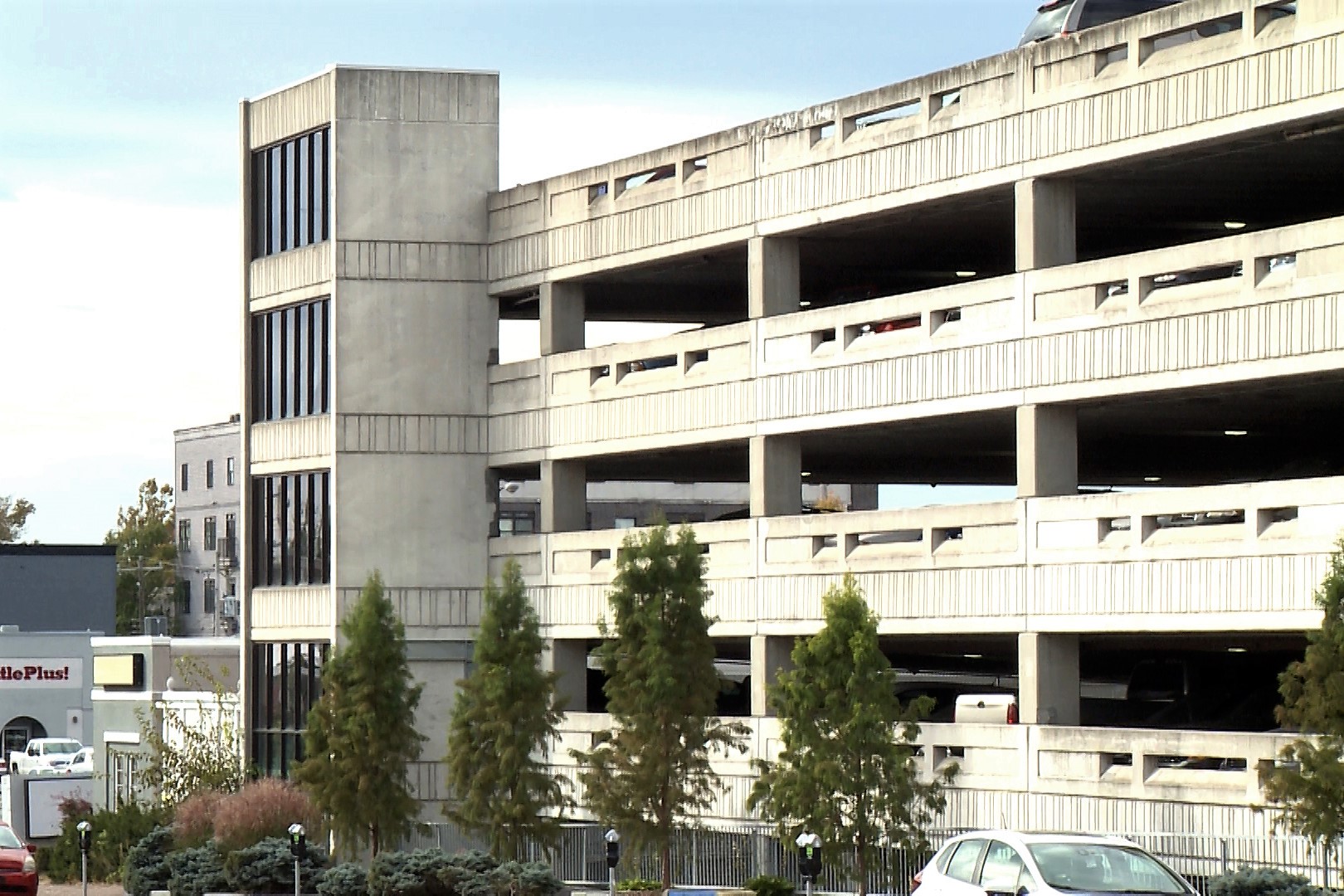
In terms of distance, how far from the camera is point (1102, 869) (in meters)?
22.5

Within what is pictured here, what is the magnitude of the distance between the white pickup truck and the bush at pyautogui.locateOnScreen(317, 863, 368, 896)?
30.6m

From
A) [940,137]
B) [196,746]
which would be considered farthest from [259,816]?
[940,137]

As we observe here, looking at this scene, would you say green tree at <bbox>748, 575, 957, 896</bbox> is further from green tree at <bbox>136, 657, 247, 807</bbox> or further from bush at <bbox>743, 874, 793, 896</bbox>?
green tree at <bbox>136, 657, 247, 807</bbox>

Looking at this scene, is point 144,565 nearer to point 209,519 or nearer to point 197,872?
point 209,519

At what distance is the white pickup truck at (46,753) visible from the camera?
67062 mm

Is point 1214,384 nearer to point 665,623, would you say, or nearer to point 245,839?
point 665,623

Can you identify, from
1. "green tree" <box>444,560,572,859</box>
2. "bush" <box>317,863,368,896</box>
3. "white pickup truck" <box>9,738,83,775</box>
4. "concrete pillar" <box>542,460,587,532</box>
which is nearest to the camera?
"green tree" <box>444,560,572,859</box>

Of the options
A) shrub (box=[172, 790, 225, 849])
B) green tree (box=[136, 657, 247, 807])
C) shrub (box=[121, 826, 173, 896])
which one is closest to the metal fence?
shrub (box=[172, 790, 225, 849])

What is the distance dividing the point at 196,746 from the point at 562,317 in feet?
44.5

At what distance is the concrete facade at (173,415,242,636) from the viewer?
378ft

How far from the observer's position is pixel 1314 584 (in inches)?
1170

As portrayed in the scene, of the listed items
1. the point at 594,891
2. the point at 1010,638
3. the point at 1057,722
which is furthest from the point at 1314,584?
the point at 594,891

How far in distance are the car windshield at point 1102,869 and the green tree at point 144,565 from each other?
106 meters

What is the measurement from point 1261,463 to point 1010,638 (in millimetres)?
14005
